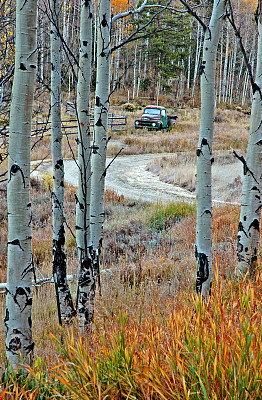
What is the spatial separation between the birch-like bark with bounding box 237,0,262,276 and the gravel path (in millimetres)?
6397

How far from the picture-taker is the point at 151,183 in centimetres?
1467

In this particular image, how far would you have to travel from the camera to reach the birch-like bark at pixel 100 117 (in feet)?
11.5

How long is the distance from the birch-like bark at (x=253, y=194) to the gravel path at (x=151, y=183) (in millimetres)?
6397

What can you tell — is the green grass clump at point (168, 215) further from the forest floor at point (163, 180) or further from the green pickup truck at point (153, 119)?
the green pickup truck at point (153, 119)

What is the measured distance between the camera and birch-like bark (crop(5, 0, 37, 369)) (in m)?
2.27

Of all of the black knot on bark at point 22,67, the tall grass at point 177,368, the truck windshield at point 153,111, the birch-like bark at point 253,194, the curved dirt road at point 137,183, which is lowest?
the curved dirt road at point 137,183

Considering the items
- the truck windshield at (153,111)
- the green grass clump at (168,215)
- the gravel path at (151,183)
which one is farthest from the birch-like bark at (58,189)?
the truck windshield at (153,111)

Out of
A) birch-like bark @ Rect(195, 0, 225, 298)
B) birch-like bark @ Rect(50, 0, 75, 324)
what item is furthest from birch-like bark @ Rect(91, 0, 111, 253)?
birch-like bark @ Rect(195, 0, 225, 298)

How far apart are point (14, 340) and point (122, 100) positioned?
42.9 meters


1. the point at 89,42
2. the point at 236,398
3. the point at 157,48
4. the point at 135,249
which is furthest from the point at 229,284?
the point at 157,48

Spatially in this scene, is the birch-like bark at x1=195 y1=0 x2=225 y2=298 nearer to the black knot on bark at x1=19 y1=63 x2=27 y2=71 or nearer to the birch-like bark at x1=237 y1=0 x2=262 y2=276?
the birch-like bark at x1=237 y1=0 x2=262 y2=276

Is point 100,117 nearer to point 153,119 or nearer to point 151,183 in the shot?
point 151,183

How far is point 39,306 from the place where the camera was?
15.8 feet

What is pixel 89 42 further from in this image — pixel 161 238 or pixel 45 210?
pixel 45 210
